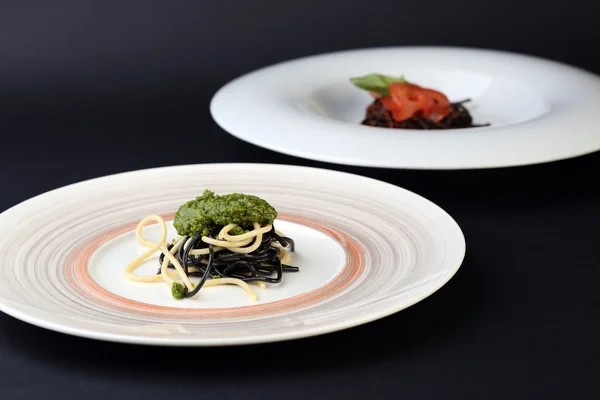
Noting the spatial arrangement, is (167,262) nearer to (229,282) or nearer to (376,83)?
(229,282)

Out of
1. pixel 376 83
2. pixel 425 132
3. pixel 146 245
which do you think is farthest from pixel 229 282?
pixel 376 83

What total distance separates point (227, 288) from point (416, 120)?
2.97 metres

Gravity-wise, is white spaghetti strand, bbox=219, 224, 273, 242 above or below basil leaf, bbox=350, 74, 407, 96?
above

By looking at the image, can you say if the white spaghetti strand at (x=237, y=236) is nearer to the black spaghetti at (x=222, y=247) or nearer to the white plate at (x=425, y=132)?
the black spaghetti at (x=222, y=247)

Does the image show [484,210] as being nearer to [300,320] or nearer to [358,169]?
[358,169]

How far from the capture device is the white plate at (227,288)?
142 inches

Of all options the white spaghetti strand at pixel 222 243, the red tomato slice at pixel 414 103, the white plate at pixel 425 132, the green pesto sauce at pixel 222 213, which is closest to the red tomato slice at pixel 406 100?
the red tomato slice at pixel 414 103

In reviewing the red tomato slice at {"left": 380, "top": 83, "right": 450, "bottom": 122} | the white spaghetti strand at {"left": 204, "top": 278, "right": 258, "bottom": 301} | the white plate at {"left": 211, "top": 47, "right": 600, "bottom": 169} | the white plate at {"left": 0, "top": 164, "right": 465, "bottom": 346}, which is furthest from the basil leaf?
the white spaghetti strand at {"left": 204, "top": 278, "right": 258, "bottom": 301}

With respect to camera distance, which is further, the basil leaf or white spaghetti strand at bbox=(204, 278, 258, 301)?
the basil leaf

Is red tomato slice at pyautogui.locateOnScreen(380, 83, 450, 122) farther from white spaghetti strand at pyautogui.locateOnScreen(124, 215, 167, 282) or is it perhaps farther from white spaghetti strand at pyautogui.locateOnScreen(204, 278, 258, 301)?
white spaghetti strand at pyautogui.locateOnScreen(204, 278, 258, 301)

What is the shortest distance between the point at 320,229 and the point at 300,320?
117cm

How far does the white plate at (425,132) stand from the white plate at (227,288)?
502mm

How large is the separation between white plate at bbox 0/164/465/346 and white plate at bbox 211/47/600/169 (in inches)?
19.8

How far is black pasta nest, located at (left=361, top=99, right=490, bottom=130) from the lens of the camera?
22.2 ft
